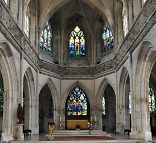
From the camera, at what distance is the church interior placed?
63.9ft

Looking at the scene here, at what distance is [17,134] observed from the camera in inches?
778

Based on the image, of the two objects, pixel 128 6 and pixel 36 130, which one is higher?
pixel 128 6

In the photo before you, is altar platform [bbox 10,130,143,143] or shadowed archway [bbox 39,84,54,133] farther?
shadowed archway [bbox 39,84,54,133]

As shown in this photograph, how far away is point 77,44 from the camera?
A: 3400 centimetres

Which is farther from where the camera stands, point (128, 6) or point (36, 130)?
point (36, 130)

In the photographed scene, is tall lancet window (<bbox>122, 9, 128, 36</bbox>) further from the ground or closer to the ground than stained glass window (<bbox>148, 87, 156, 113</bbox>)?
further from the ground

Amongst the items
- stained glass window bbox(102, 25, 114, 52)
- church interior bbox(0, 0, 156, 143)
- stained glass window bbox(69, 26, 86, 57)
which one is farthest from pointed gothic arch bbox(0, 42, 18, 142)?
stained glass window bbox(69, 26, 86, 57)

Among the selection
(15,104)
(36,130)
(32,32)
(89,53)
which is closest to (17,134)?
(15,104)

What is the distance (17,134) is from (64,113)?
12218mm

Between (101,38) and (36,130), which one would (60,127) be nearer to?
(36,130)

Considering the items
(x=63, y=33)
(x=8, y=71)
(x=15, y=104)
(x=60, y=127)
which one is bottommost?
(x=60, y=127)

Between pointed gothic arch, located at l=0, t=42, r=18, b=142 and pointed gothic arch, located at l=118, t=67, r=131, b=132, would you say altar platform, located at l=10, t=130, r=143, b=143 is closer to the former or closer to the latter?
pointed gothic arch, located at l=0, t=42, r=18, b=142

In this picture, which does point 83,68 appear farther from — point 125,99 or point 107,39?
point 125,99

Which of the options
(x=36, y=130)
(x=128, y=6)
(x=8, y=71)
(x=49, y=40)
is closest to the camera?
(x=8, y=71)
